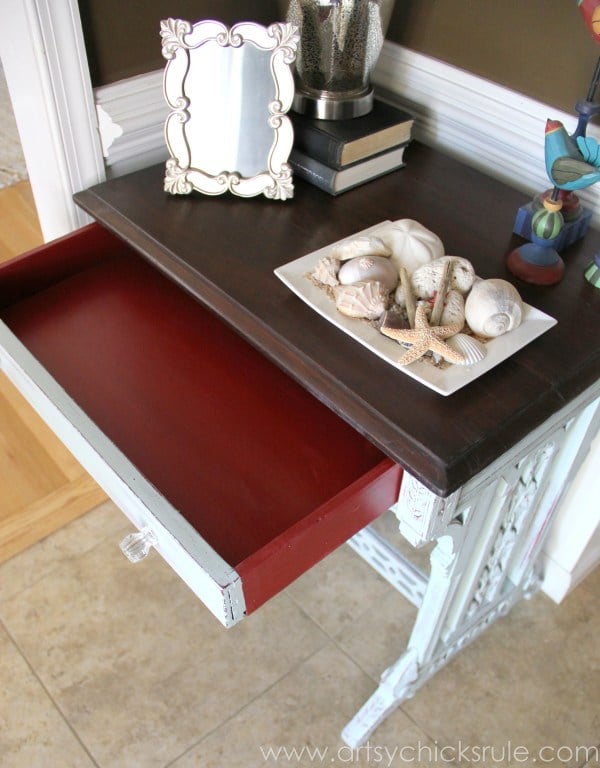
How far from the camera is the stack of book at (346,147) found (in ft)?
3.27

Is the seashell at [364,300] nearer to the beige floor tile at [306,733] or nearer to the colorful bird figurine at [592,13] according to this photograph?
the colorful bird figurine at [592,13]

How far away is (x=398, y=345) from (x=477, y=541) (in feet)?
1.32

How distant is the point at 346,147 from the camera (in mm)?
989

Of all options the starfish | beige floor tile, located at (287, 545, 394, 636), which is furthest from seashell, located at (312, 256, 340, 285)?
beige floor tile, located at (287, 545, 394, 636)

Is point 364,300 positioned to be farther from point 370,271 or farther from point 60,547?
point 60,547

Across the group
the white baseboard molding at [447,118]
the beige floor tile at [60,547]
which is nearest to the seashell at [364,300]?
the white baseboard molding at [447,118]

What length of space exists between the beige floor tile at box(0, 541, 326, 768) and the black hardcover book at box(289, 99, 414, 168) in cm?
82

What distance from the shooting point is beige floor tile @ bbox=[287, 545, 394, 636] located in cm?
137

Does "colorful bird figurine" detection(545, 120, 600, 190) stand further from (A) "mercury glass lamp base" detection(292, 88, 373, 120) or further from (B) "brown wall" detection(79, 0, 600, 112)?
(A) "mercury glass lamp base" detection(292, 88, 373, 120)

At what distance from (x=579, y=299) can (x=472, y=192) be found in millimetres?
260

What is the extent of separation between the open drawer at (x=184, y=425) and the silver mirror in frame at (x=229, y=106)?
0.18m

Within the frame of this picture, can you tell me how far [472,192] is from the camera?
3.42 feet

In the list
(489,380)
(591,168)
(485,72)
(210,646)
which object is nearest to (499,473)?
(489,380)

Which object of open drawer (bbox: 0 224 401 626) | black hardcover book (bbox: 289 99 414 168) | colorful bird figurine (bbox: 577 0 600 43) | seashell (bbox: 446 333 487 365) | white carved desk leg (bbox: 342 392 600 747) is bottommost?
white carved desk leg (bbox: 342 392 600 747)
